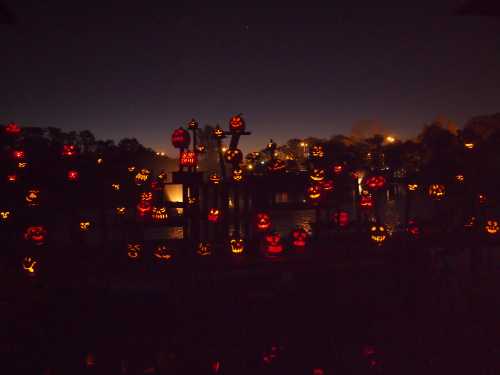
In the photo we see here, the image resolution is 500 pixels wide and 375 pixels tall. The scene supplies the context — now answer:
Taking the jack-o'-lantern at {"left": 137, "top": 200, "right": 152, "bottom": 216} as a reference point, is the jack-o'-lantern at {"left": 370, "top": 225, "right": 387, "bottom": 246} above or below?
below

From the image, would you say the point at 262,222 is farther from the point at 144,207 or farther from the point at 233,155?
the point at 144,207

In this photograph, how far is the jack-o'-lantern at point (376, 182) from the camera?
11.2 m

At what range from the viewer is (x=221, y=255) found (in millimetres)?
9859

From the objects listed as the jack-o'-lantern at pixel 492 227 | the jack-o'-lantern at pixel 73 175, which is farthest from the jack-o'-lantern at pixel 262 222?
the jack-o'-lantern at pixel 492 227

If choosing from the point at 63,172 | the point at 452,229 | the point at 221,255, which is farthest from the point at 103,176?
the point at 452,229

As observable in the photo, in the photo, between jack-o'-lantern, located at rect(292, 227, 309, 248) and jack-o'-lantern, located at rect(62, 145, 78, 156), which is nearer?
jack-o'-lantern, located at rect(292, 227, 309, 248)

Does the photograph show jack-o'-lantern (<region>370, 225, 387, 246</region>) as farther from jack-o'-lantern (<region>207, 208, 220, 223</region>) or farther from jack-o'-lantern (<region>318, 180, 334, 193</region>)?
jack-o'-lantern (<region>207, 208, 220, 223</region>)

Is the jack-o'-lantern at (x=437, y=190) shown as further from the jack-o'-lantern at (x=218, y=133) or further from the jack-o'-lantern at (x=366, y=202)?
the jack-o'-lantern at (x=218, y=133)

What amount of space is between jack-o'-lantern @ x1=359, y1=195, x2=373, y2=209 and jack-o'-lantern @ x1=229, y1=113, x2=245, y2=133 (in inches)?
196

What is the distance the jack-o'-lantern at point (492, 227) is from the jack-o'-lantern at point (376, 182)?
4205 mm

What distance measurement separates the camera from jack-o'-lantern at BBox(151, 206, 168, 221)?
12648 millimetres

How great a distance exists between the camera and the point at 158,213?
1287 cm

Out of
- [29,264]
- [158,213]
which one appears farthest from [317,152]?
[29,264]

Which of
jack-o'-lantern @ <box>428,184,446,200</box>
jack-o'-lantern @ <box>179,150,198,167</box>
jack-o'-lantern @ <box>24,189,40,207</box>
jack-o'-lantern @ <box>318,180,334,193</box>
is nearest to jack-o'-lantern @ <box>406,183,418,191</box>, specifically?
jack-o'-lantern @ <box>428,184,446,200</box>
